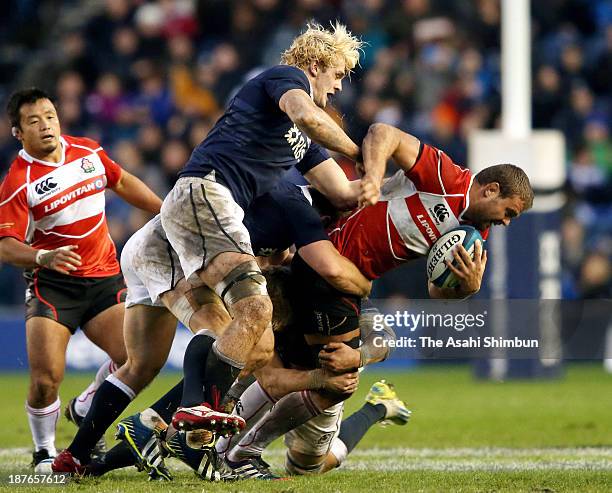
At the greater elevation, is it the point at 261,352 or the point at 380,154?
the point at 380,154

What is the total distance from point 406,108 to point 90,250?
8.11 metres

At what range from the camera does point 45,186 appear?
786 centimetres

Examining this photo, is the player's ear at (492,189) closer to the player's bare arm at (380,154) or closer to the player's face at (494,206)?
the player's face at (494,206)

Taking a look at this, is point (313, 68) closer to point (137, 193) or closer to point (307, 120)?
point (307, 120)

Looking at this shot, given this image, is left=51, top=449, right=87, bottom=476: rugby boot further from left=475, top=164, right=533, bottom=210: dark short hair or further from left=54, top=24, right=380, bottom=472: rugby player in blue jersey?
left=475, top=164, right=533, bottom=210: dark short hair

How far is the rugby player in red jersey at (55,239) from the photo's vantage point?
770 cm

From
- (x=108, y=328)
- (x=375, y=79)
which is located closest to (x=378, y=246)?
(x=108, y=328)

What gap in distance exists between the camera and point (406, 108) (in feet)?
51.1

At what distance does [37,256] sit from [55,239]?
0.59 m

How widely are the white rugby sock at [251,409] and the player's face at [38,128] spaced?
2.09 m

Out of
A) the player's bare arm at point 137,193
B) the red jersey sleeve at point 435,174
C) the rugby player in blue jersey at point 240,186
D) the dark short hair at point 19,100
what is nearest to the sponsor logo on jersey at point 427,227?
the red jersey sleeve at point 435,174

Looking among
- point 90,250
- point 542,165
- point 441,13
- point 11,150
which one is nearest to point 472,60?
point 441,13

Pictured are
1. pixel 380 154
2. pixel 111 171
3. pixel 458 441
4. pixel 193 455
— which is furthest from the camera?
pixel 458 441

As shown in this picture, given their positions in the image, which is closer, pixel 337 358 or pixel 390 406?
pixel 337 358
